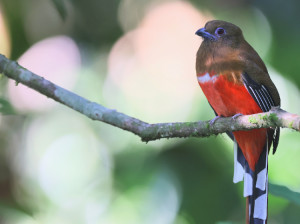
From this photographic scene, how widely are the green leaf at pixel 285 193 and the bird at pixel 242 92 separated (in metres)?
0.60

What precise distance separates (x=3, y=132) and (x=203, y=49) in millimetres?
2685

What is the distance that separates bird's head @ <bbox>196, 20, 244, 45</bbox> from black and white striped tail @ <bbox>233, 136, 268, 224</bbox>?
3.03 feet

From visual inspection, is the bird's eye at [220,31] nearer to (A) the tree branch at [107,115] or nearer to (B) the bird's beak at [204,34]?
(B) the bird's beak at [204,34]

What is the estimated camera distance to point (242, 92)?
220 cm

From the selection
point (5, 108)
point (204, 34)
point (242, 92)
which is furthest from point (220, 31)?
point (5, 108)

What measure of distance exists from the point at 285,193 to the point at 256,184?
37.5 inches

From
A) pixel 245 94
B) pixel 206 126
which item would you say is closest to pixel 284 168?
pixel 245 94

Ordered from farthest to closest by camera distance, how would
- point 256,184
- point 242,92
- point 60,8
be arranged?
point 256,184 < point 242,92 < point 60,8

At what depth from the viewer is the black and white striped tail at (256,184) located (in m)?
2.27

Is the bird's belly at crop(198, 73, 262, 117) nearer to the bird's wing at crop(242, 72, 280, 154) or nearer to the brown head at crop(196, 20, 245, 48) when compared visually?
the bird's wing at crop(242, 72, 280, 154)

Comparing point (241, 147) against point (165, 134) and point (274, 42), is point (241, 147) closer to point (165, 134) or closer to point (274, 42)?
point (165, 134)

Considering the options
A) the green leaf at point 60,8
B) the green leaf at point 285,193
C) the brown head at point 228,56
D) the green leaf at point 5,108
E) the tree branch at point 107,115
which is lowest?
the green leaf at point 285,193

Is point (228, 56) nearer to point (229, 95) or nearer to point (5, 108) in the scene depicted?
point (229, 95)

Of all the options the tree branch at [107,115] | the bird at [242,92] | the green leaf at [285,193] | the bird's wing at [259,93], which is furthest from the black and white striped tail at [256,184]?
the tree branch at [107,115]
